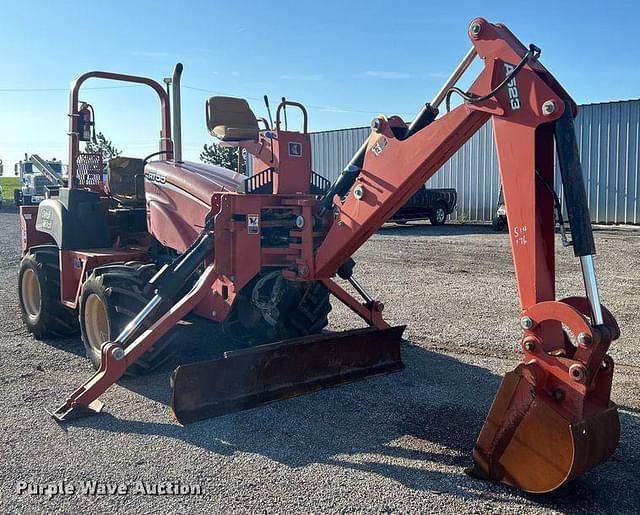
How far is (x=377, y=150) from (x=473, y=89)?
0.90m

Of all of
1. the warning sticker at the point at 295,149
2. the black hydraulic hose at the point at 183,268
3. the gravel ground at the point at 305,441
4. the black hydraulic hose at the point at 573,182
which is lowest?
the gravel ground at the point at 305,441

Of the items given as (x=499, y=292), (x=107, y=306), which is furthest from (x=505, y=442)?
(x=499, y=292)

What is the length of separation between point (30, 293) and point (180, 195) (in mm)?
2686

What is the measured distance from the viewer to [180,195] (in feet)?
20.2

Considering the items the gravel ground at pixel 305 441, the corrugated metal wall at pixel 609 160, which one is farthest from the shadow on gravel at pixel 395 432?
the corrugated metal wall at pixel 609 160

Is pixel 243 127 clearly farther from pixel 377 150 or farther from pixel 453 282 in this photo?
pixel 453 282

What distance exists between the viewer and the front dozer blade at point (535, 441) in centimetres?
346

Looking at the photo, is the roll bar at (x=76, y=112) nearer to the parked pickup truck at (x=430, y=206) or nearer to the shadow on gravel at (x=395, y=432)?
the shadow on gravel at (x=395, y=432)

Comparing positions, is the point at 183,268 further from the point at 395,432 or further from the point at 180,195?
the point at 395,432

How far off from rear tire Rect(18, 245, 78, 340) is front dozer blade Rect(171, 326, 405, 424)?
299 cm

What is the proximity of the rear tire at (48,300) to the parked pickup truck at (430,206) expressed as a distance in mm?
15574

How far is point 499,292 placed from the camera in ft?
32.3

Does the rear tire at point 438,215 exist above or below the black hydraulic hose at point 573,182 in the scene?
below

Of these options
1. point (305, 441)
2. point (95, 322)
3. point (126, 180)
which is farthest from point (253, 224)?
point (126, 180)
